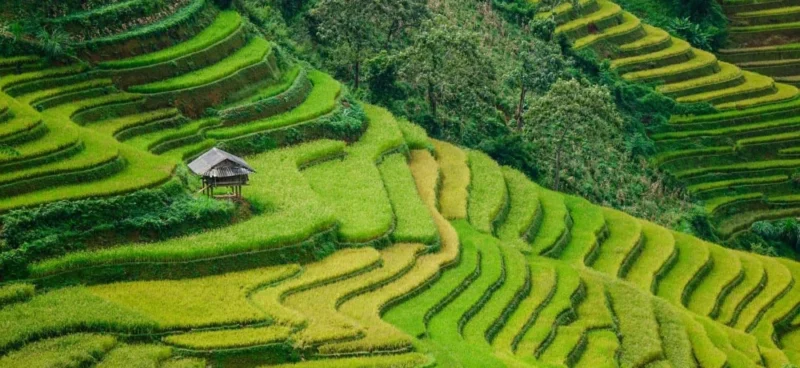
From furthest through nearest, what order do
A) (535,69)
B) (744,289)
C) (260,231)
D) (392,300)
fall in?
(535,69) < (744,289) < (260,231) < (392,300)

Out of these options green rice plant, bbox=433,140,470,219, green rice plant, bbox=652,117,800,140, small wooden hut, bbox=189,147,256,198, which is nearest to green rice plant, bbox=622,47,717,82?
green rice plant, bbox=652,117,800,140

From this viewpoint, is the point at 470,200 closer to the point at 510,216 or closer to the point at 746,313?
the point at 510,216

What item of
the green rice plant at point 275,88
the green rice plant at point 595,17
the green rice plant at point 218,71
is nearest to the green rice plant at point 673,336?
the green rice plant at point 275,88

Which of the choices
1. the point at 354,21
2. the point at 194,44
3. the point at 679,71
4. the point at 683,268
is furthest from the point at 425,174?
the point at 679,71

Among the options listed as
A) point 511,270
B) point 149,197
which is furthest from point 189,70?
point 511,270

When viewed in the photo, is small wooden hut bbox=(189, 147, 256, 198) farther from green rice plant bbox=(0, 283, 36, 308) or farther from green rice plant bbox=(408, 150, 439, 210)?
green rice plant bbox=(408, 150, 439, 210)

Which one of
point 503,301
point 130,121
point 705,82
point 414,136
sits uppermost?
point 130,121

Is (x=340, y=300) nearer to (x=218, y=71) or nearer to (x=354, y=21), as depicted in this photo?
(x=218, y=71)
